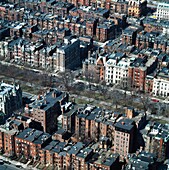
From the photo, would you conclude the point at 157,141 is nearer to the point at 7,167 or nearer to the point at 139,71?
the point at 7,167

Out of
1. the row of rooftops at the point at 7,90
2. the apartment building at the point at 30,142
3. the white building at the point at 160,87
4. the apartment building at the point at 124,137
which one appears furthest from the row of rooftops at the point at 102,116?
the white building at the point at 160,87

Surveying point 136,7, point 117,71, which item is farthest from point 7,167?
point 136,7

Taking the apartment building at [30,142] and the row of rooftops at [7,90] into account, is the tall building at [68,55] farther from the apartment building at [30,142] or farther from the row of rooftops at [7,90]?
the apartment building at [30,142]

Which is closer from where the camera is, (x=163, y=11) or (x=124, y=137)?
(x=124, y=137)

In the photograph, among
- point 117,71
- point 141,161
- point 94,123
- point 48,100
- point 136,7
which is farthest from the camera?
point 136,7

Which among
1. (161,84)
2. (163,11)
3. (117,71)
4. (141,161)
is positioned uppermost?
(163,11)

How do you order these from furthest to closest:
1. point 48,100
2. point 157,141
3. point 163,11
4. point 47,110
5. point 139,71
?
1. point 163,11
2. point 139,71
3. point 48,100
4. point 47,110
5. point 157,141
